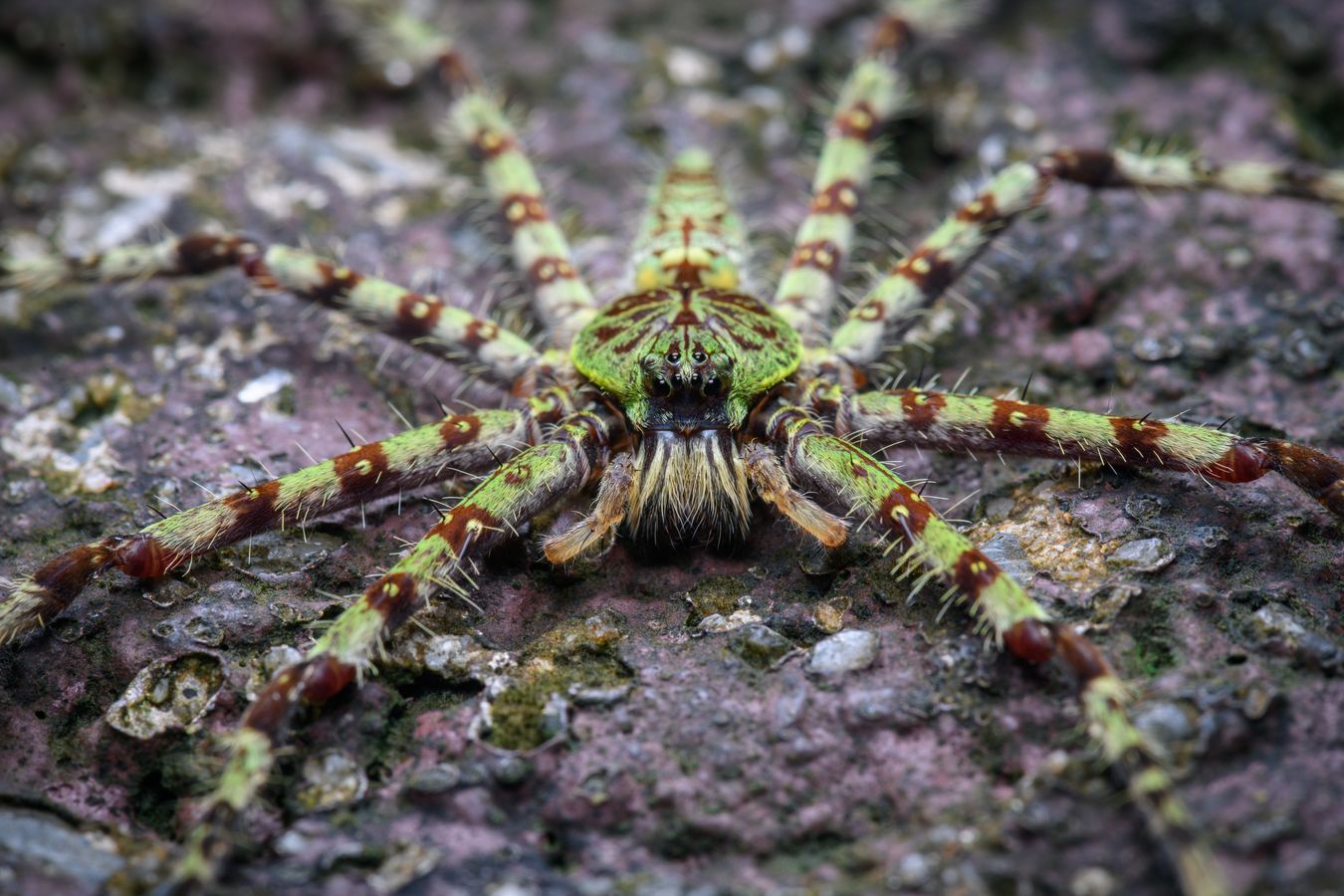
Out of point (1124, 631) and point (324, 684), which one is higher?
point (1124, 631)

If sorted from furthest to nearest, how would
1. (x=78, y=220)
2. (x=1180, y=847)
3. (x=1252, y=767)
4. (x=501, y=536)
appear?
(x=78, y=220)
(x=501, y=536)
(x=1252, y=767)
(x=1180, y=847)

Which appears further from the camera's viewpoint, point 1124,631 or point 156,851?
point 1124,631

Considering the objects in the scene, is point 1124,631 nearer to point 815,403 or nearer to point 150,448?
point 815,403

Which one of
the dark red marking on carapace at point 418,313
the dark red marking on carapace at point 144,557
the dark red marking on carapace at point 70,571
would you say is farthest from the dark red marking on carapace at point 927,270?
the dark red marking on carapace at point 70,571

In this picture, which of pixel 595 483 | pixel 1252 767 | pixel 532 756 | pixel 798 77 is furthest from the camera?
pixel 798 77

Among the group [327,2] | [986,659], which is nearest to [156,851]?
[986,659]

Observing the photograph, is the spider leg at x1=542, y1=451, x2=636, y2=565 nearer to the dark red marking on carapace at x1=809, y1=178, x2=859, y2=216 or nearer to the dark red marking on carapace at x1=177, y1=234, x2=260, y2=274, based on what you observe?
the dark red marking on carapace at x1=809, y1=178, x2=859, y2=216
